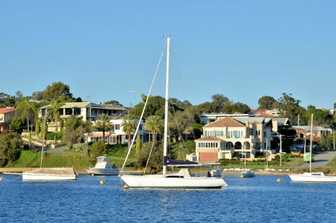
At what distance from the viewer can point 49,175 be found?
110 metres

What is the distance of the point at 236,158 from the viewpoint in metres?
156

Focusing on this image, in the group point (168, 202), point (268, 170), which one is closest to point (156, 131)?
point (268, 170)

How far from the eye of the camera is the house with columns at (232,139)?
15762 cm

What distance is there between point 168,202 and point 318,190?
32258 millimetres

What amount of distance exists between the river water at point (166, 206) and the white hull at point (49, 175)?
27.9 metres

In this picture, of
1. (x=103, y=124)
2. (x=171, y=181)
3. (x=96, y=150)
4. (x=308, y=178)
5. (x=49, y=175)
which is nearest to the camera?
(x=171, y=181)

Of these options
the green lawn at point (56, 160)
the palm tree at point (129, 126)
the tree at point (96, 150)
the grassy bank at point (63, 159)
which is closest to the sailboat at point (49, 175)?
the grassy bank at point (63, 159)

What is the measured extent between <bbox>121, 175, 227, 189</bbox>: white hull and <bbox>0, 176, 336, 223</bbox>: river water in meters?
0.65

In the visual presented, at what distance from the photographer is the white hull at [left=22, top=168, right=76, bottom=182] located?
357ft

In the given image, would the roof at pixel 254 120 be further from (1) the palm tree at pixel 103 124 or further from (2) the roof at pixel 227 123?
(1) the palm tree at pixel 103 124

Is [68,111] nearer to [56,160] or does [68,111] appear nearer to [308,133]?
[56,160]

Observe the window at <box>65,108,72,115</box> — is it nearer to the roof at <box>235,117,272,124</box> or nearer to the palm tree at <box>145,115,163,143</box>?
the palm tree at <box>145,115,163,143</box>

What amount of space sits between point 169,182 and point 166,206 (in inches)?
575

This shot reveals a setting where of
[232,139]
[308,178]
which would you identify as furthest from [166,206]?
[232,139]
